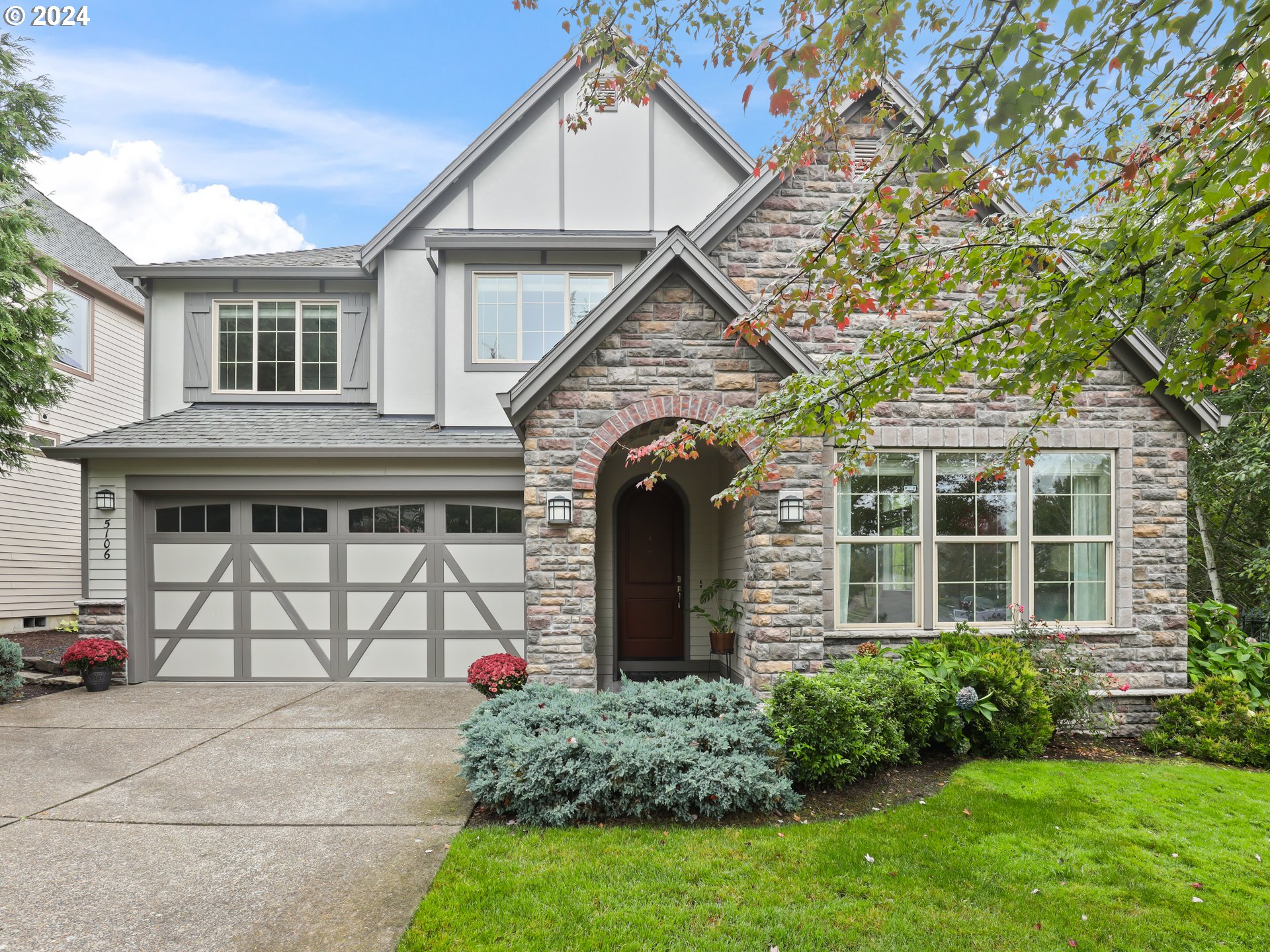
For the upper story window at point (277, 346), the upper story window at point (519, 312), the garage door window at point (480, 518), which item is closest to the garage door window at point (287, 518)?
the garage door window at point (480, 518)

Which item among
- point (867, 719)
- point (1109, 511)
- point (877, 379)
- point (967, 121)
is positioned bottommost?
point (867, 719)

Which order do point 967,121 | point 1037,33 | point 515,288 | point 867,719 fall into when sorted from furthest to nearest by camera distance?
point 515,288, point 867,719, point 967,121, point 1037,33

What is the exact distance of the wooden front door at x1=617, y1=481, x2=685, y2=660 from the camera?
9562mm

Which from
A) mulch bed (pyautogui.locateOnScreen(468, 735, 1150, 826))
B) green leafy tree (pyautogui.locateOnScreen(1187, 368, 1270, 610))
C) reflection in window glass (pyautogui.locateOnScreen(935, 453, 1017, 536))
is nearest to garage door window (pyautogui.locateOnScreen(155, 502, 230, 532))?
mulch bed (pyautogui.locateOnScreen(468, 735, 1150, 826))

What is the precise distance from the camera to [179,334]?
1030 centimetres

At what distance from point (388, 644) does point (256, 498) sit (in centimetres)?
255

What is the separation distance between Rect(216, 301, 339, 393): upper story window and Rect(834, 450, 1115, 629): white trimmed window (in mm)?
7695

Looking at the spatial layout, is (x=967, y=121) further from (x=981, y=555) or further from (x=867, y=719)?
(x=981, y=555)

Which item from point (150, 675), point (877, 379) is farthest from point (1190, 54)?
point (150, 675)

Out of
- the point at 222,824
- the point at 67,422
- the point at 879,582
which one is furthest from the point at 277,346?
the point at 879,582

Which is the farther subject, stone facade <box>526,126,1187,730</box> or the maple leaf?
stone facade <box>526,126,1187,730</box>

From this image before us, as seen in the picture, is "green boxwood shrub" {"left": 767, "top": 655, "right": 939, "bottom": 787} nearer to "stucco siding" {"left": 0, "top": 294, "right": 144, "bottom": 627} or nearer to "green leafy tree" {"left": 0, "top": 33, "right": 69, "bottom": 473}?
"green leafy tree" {"left": 0, "top": 33, "right": 69, "bottom": 473}

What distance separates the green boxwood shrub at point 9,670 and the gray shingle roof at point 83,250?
829cm

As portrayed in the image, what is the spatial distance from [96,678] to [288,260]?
20.8ft
